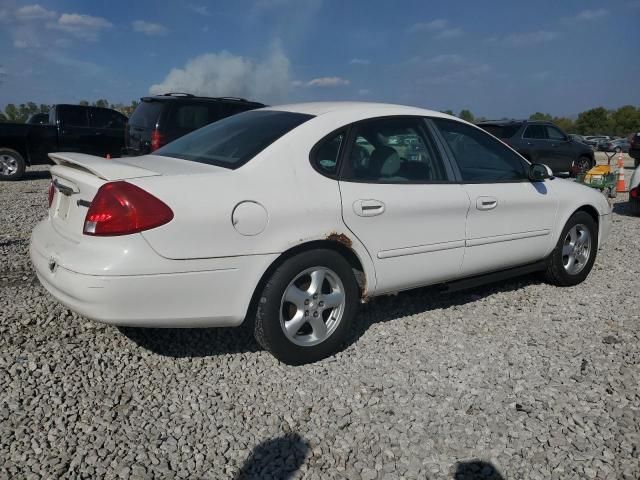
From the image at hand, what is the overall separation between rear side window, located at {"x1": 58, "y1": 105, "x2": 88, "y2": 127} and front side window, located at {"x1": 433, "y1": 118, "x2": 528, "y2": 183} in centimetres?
1101

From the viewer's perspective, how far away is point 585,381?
125 inches

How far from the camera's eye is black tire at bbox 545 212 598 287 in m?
4.75

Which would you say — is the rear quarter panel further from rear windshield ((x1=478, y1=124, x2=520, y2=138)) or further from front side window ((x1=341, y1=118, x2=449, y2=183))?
rear windshield ((x1=478, y1=124, x2=520, y2=138))

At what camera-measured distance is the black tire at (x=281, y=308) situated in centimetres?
305

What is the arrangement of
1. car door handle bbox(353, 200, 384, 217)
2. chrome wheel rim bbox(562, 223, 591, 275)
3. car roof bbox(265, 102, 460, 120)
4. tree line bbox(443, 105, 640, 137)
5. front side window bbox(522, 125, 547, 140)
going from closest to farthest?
1. car door handle bbox(353, 200, 384, 217)
2. car roof bbox(265, 102, 460, 120)
3. chrome wheel rim bbox(562, 223, 591, 275)
4. front side window bbox(522, 125, 547, 140)
5. tree line bbox(443, 105, 640, 137)

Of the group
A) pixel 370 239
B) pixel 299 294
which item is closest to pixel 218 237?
pixel 299 294

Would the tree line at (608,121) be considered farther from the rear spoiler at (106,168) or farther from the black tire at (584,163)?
the rear spoiler at (106,168)

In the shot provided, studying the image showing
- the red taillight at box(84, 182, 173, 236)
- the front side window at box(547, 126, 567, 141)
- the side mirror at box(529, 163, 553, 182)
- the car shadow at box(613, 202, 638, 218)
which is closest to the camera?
the red taillight at box(84, 182, 173, 236)

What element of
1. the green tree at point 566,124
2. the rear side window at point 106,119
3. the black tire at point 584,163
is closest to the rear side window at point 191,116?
the rear side window at point 106,119

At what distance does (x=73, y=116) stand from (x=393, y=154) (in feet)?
36.9

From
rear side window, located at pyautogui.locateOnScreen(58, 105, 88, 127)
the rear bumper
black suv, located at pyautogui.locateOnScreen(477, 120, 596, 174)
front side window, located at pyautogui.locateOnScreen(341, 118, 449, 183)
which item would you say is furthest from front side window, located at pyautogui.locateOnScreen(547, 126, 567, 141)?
the rear bumper

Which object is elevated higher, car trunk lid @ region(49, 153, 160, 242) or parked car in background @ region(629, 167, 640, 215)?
car trunk lid @ region(49, 153, 160, 242)

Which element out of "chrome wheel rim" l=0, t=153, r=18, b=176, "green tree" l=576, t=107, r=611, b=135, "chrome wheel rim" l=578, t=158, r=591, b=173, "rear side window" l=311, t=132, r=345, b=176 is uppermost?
"green tree" l=576, t=107, r=611, b=135

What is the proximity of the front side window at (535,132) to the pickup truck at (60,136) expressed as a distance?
10070 millimetres
